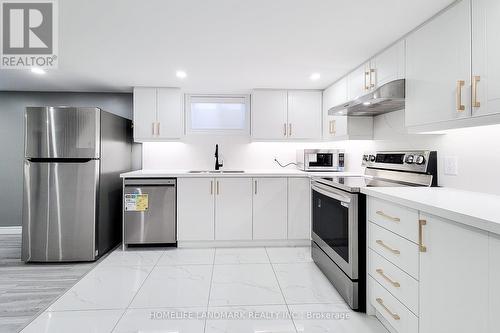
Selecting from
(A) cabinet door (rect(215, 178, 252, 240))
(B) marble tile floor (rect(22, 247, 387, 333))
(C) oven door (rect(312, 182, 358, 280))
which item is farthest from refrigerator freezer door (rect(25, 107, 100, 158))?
(C) oven door (rect(312, 182, 358, 280))

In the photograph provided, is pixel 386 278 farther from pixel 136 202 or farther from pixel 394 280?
pixel 136 202

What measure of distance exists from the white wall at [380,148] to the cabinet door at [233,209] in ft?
2.24

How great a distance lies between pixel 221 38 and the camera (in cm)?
218

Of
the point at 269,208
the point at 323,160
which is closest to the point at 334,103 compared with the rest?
the point at 323,160

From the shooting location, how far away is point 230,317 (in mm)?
1923

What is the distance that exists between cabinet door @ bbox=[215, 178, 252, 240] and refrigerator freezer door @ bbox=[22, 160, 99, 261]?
55.7 inches

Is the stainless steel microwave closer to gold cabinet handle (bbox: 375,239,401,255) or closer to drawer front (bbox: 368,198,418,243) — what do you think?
drawer front (bbox: 368,198,418,243)

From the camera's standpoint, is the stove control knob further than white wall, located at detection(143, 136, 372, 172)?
No

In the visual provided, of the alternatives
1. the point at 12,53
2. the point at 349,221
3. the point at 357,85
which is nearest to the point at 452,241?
the point at 349,221

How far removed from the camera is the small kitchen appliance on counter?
2.01 meters

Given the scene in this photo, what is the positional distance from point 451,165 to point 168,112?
10.2ft

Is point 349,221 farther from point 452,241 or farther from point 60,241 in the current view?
point 60,241

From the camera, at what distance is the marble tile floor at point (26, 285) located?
196 cm

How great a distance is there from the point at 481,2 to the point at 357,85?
4.47ft
